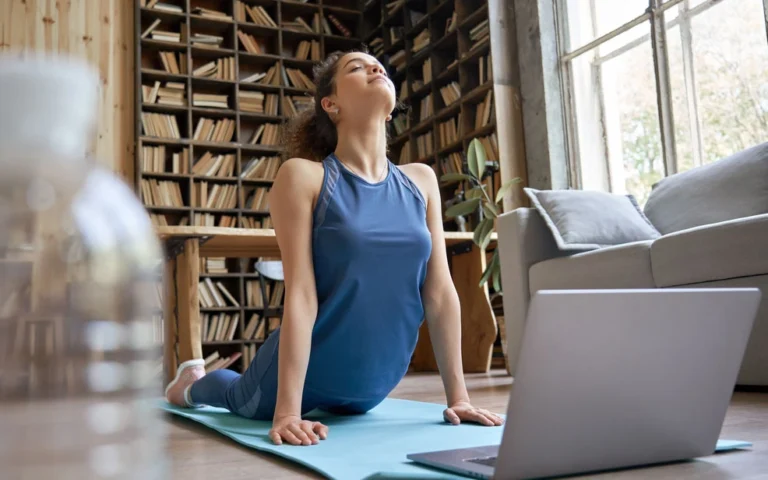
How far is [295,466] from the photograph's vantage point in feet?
3.78

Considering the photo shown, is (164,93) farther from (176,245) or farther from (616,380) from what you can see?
(616,380)

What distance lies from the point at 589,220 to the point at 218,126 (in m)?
3.97

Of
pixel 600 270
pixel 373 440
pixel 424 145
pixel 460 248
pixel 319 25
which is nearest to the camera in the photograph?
pixel 373 440

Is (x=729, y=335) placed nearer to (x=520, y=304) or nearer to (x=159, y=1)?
(x=520, y=304)

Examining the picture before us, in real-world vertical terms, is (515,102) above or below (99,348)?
above

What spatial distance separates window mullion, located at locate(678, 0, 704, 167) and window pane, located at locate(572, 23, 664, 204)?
25cm

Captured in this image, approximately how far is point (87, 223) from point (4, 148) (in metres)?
0.05

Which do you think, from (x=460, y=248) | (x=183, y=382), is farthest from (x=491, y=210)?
(x=183, y=382)

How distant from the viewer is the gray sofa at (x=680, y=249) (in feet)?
7.38

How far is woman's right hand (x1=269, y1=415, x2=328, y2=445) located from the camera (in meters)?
1.34

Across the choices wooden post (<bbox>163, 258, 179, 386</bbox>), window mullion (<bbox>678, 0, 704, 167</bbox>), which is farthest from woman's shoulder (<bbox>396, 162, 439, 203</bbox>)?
window mullion (<bbox>678, 0, 704, 167</bbox>)

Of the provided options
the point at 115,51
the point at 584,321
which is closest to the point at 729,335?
the point at 584,321

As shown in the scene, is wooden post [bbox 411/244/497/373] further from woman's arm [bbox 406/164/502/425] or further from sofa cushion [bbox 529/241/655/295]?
woman's arm [bbox 406/164/502/425]

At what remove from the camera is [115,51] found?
239 inches
